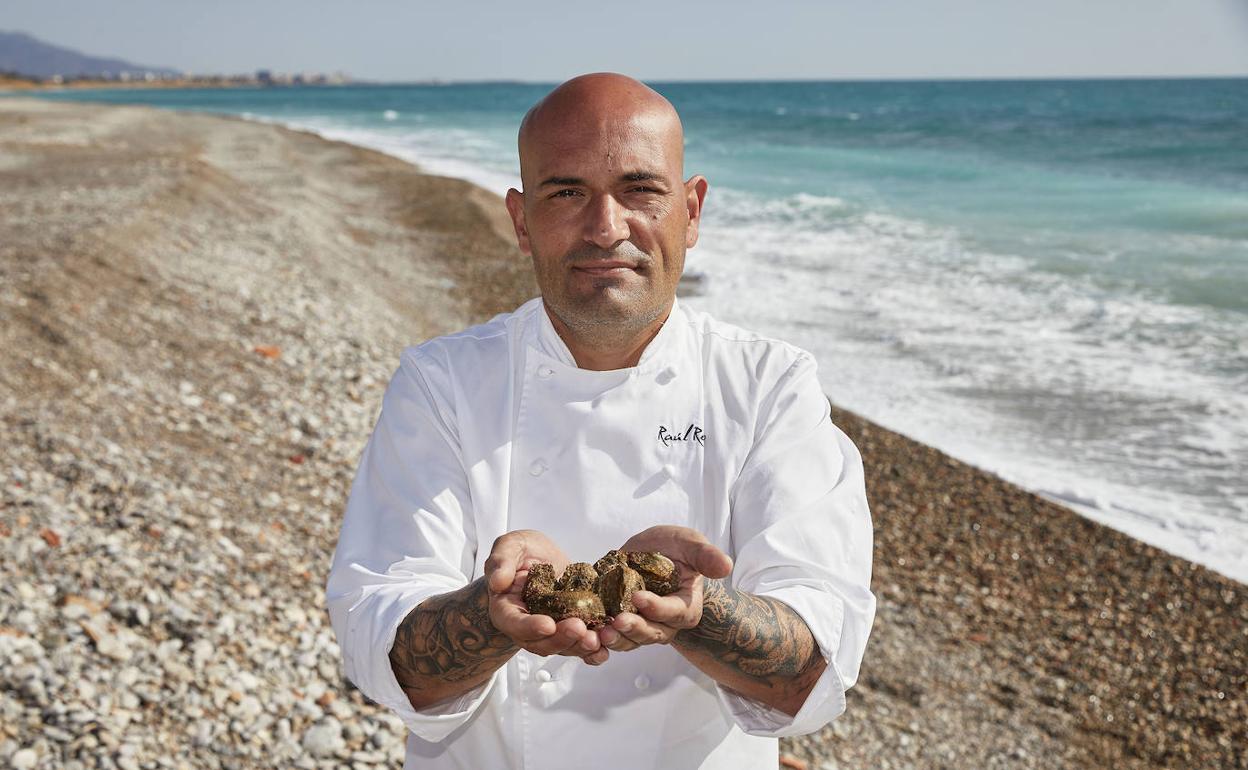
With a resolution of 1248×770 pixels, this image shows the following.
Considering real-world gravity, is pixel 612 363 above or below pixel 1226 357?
above

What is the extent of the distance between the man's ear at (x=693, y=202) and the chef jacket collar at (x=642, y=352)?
0.18 m

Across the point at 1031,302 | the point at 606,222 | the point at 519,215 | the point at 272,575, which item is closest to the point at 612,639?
the point at 606,222

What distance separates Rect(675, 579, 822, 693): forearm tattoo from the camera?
174cm

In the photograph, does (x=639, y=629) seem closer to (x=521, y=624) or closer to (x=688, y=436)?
(x=521, y=624)

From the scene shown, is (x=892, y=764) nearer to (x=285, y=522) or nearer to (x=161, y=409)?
(x=285, y=522)

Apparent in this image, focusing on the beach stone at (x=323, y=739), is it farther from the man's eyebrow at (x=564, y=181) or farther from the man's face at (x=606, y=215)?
the man's eyebrow at (x=564, y=181)

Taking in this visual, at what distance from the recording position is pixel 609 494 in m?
2.10

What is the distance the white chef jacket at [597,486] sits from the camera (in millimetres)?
1960

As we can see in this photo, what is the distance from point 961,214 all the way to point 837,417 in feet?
50.1

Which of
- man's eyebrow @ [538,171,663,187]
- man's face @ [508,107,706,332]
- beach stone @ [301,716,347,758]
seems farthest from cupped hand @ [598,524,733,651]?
beach stone @ [301,716,347,758]

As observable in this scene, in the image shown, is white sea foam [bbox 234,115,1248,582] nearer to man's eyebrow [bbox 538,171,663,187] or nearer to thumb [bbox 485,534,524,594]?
man's eyebrow [bbox 538,171,663,187]

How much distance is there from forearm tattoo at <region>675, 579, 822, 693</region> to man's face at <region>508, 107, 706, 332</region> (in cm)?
64

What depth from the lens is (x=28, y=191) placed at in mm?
13242

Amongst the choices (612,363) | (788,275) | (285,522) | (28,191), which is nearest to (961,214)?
(788,275)
